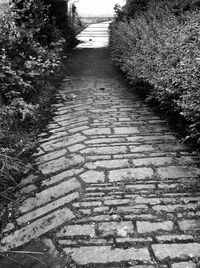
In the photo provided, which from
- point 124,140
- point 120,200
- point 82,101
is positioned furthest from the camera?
point 82,101

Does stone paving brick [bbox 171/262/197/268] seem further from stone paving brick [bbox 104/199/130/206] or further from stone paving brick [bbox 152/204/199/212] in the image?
stone paving brick [bbox 104/199/130/206]

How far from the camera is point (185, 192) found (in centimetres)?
341

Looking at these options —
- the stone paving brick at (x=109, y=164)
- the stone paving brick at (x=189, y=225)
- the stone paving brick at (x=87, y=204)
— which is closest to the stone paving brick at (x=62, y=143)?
the stone paving brick at (x=109, y=164)

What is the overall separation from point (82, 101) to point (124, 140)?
230 centimetres

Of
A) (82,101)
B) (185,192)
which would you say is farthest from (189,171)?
(82,101)

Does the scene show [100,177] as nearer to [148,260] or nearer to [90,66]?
[148,260]

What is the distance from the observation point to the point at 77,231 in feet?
9.55

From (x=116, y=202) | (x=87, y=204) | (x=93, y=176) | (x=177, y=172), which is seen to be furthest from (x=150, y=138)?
(x=87, y=204)

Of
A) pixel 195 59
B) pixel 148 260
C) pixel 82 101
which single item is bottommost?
pixel 148 260

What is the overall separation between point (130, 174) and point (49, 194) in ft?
3.08

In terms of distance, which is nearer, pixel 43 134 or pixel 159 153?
pixel 159 153

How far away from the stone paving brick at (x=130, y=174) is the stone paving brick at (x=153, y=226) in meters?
0.80

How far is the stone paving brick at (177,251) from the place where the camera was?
2.58m

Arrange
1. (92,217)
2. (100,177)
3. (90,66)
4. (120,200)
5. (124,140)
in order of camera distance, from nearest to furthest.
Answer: (92,217) → (120,200) → (100,177) → (124,140) → (90,66)
